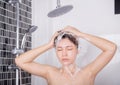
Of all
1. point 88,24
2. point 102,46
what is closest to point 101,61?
point 102,46

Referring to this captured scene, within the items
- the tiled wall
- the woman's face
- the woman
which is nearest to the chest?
the woman

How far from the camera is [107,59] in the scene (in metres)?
1.17

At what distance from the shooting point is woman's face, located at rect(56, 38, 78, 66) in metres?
1.18

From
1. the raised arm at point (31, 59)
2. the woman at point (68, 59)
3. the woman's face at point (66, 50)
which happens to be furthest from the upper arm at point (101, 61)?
the raised arm at point (31, 59)

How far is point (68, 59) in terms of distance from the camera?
1.20m

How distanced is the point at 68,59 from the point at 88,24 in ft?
2.67

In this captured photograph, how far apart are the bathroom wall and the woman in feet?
2.08

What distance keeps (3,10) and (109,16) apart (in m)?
0.88

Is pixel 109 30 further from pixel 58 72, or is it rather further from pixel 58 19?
pixel 58 72

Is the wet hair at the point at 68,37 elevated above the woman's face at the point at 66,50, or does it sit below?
above

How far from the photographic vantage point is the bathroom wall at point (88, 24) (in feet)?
6.04

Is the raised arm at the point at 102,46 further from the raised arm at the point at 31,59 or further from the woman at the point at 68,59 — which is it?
the raised arm at the point at 31,59

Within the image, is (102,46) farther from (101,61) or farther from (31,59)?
(31,59)

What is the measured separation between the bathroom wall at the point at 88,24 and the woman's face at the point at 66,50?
2.41 ft
